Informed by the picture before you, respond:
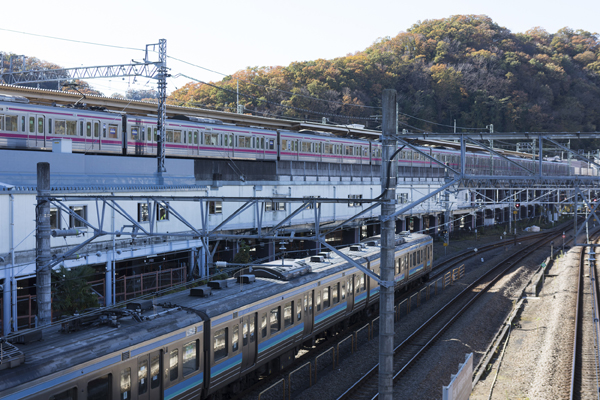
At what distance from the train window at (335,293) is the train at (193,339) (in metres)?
0.03

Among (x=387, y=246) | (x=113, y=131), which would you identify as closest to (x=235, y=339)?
(x=387, y=246)

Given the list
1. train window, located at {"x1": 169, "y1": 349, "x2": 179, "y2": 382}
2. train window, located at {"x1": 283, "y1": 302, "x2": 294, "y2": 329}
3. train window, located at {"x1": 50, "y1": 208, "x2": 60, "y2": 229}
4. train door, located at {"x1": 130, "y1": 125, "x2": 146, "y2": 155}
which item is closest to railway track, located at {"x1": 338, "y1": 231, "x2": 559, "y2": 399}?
train window, located at {"x1": 283, "y1": 302, "x2": 294, "y2": 329}

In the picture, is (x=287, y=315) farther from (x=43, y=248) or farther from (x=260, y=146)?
(x=260, y=146)

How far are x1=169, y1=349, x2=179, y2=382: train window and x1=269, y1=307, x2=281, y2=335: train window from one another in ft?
11.3

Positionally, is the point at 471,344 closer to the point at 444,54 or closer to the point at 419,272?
the point at 419,272

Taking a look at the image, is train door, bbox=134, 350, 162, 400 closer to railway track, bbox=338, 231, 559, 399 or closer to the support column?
railway track, bbox=338, 231, 559, 399

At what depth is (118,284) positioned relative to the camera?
21.0 meters

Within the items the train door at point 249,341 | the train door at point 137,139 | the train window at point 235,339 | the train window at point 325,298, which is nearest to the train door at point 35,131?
the train door at point 137,139

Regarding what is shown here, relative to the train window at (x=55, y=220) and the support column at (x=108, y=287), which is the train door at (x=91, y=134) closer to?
the train window at (x=55, y=220)

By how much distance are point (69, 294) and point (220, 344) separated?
299 inches

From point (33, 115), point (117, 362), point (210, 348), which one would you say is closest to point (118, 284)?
point (33, 115)

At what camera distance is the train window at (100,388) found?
802 centimetres

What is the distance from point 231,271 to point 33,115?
408 inches

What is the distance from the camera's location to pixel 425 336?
17953 millimetres
